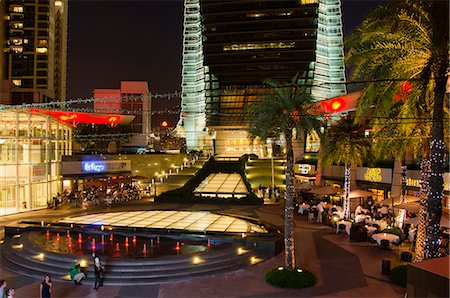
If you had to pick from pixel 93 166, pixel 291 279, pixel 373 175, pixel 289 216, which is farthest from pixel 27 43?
pixel 291 279

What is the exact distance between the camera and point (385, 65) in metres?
14.7

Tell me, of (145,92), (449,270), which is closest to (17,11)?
(145,92)

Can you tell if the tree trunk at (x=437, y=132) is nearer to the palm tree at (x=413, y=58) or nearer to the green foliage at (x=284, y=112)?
the palm tree at (x=413, y=58)

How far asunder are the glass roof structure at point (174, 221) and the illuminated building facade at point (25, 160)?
9271 mm

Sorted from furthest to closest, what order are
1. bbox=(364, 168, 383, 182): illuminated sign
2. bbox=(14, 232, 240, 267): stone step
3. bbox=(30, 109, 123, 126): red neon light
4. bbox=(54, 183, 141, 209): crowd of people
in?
bbox=(30, 109, 123, 126): red neon light, bbox=(54, 183, 141, 209): crowd of people, bbox=(364, 168, 383, 182): illuminated sign, bbox=(14, 232, 240, 267): stone step

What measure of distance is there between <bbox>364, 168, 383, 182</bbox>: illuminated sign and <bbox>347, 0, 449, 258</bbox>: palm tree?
688 inches

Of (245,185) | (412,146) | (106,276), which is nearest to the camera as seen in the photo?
(106,276)

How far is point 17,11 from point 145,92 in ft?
146

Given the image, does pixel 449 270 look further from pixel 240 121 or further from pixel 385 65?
pixel 240 121

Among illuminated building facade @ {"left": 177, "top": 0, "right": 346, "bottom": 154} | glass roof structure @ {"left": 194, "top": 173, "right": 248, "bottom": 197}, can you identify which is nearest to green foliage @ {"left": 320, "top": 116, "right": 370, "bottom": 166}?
glass roof structure @ {"left": 194, "top": 173, "right": 248, "bottom": 197}

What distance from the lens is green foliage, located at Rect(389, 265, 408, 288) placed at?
15695 mm

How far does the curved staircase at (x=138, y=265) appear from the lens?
1723cm

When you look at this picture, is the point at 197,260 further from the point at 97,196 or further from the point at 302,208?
the point at 97,196

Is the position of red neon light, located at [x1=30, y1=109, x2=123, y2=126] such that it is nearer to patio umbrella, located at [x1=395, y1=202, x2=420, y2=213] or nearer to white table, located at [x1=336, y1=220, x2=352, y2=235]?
white table, located at [x1=336, y1=220, x2=352, y2=235]
